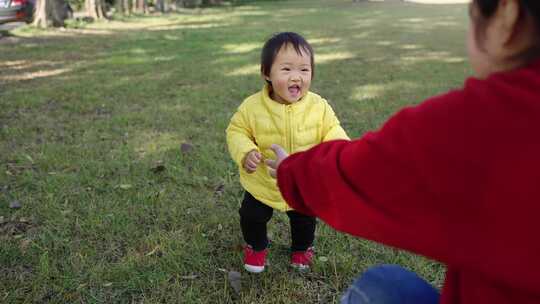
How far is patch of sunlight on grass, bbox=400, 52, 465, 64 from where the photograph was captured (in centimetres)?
823

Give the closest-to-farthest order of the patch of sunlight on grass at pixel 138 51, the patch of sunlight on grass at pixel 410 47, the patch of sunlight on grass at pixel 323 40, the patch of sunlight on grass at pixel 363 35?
1. the patch of sunlight on grass at pixel 138 51
2. the patch of sunlight on grass at pixel 410 47
3. the patch of sunlight on grass at pixel 323 40
4. the patch of sunlight on grass at pixel 363 35

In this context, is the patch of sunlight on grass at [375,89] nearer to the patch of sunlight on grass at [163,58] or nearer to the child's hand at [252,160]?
the patch of sunlight on grass at [163,58]

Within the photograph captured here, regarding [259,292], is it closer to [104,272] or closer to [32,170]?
[104,272]

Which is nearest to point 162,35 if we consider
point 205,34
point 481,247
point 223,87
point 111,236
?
point 205,34

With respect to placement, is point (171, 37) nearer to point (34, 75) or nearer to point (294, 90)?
point (34, 75)

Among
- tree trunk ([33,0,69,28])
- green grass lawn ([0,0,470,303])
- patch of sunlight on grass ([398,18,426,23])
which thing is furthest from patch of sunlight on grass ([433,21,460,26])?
tree trunk ([33,0,69,28])

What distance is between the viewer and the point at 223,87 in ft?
19.9

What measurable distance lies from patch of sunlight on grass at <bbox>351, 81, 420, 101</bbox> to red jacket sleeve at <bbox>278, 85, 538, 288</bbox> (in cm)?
459

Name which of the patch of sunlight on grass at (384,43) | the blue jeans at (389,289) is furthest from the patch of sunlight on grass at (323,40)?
the blue jeans at (389,289)

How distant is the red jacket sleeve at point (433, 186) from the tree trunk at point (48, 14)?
12.4 meters

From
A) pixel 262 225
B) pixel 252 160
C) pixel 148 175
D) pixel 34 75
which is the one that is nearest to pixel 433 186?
pixel 252 160

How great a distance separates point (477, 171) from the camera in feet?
2.81

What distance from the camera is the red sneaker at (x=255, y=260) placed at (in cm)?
242

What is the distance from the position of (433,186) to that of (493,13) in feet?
1.01
